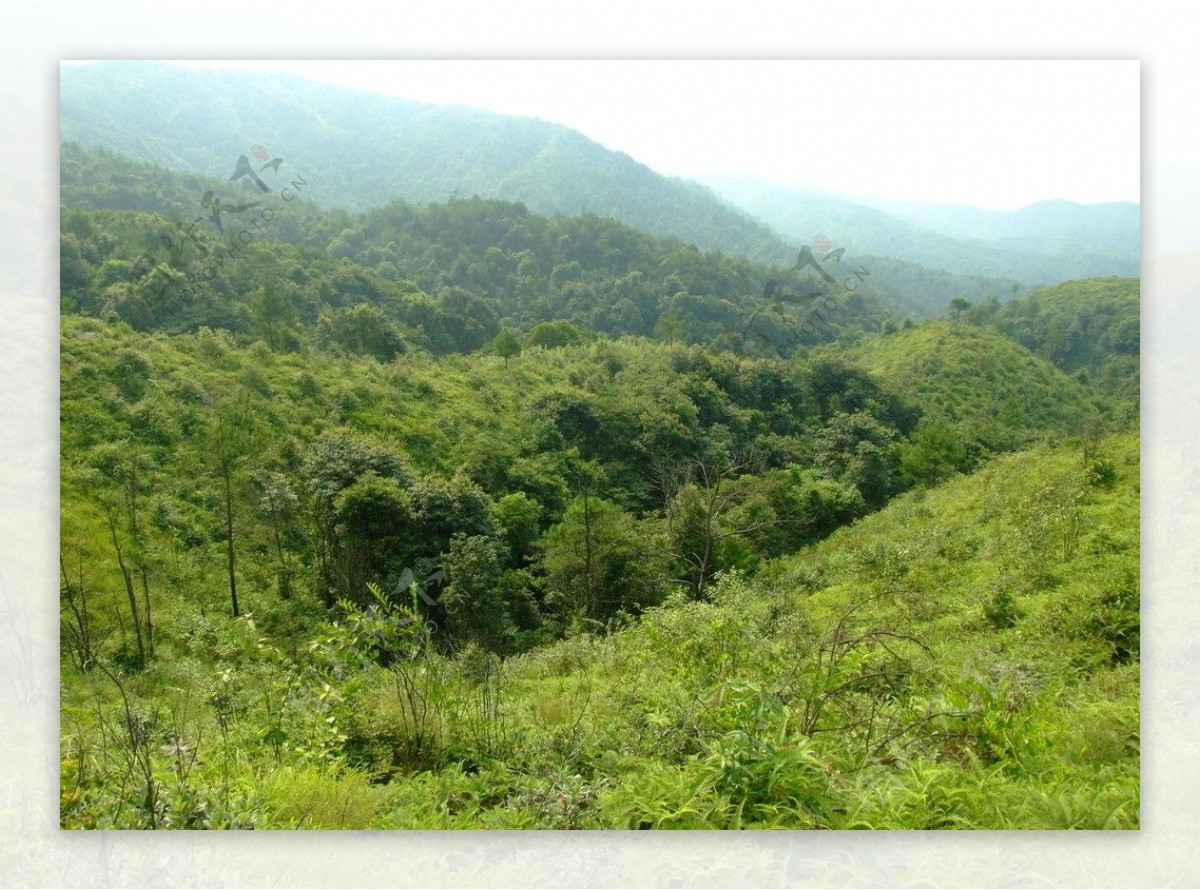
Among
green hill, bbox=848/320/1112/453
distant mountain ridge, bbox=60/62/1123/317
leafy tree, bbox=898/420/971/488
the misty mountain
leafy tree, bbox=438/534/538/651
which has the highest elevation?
distant mountain ridge, bbox=60/62/1123/317

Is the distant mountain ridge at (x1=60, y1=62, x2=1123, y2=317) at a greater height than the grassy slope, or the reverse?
the distant mountain ridge at (x1=60, y1=62, x2=1123, y2=317)

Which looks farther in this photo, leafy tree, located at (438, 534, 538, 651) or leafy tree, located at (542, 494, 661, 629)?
leafy tree, located at (542, 494, 661, 629)

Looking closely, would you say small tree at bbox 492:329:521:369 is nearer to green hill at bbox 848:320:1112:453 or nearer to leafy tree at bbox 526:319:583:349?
leafy tree at bbox 526:319:583:349

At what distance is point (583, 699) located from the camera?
3729 millimetres

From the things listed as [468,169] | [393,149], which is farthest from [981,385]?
[393,149]

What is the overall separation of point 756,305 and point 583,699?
892 centimetres

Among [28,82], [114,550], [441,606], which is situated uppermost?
[28,82]

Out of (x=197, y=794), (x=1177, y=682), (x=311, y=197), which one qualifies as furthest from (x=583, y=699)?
(x=311, y=197)

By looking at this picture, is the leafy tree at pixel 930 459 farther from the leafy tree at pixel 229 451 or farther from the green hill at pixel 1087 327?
the leafy tree at pixel 229 451

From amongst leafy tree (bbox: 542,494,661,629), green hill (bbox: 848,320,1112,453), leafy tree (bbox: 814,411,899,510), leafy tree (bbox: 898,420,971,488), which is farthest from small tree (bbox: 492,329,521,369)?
leafy tree (bbox: 898,420,971,488)

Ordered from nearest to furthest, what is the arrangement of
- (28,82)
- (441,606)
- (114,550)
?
(28,82) → (114,550) → (441,606)

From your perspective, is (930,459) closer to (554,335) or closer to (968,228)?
(968,228)

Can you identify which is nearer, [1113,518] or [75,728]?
[75,728]

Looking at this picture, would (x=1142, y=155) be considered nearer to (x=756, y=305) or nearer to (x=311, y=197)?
(x=756, y=305)
